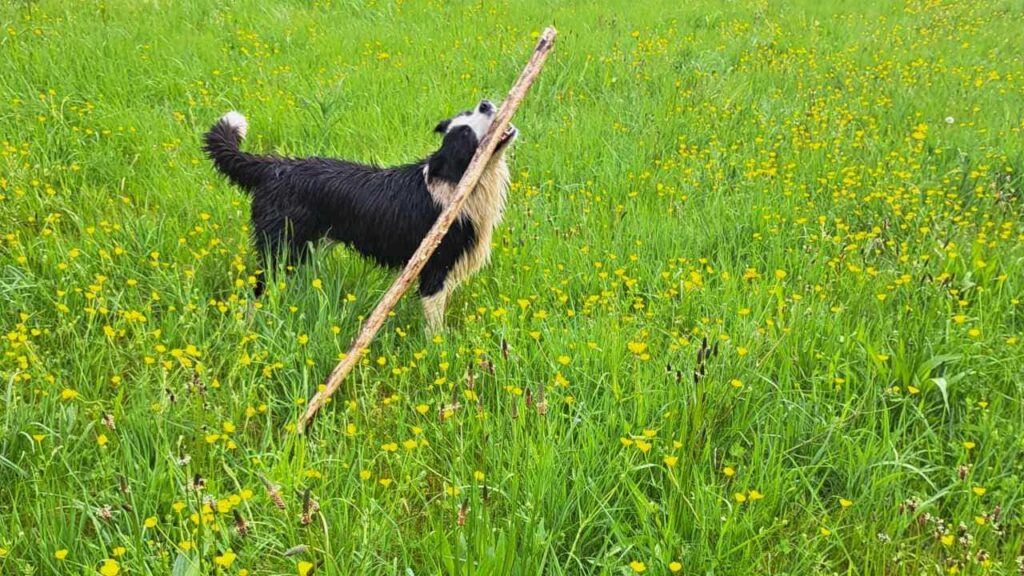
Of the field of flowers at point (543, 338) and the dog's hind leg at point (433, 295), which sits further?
the dog's hind leg at point (433, 295)

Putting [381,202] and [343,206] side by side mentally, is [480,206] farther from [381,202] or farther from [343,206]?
[343,206]

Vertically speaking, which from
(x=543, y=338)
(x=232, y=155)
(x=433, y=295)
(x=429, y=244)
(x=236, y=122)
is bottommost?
(x=543, y=338)

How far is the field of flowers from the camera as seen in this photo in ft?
6.49

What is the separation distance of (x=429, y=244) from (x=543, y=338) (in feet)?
2.07

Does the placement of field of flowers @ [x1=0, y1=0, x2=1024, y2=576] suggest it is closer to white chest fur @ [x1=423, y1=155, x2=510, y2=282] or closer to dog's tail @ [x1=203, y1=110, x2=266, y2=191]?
white chest fur @ [x1=423, y1=155, x2=510, y2=282]

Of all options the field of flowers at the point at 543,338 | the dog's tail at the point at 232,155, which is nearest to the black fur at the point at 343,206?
the dog's tail at the point at 232,155

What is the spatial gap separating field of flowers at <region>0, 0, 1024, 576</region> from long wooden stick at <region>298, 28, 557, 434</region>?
125mm

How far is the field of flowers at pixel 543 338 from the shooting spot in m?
1.98

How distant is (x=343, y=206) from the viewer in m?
3.40

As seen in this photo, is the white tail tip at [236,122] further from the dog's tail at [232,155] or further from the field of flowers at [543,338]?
the field of flowers at [543,338]

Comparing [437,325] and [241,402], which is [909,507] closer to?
[437,325]

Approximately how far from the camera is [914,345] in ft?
9.08

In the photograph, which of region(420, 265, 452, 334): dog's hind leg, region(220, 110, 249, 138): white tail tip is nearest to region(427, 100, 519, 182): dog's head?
region(420, 265, 452, 334): dog's hind leg

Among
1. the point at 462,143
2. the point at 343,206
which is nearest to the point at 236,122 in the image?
the point at 343,206
